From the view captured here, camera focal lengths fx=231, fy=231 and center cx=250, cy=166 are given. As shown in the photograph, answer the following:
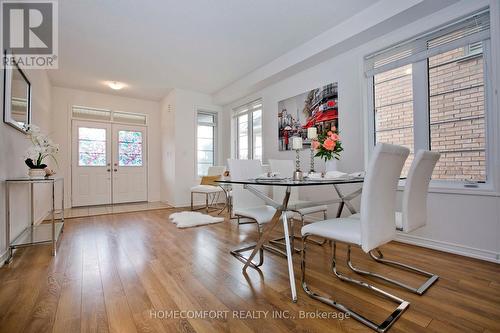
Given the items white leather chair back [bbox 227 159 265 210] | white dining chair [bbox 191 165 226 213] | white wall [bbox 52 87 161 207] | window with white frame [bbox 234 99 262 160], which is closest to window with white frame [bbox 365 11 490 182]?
white leather chair back [bbox 227 159 265 210]

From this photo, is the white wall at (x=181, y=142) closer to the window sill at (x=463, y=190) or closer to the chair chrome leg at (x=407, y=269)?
the chair chrome leg at (x=407, y=269)

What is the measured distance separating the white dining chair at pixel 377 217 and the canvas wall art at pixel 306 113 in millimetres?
2249

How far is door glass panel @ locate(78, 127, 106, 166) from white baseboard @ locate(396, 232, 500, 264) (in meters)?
6.40

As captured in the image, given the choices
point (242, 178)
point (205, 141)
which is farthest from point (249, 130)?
point (242, 178)

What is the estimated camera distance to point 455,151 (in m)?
2.43

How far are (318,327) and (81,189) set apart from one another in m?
6.14

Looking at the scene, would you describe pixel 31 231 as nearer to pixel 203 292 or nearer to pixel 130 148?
pixel 203 292

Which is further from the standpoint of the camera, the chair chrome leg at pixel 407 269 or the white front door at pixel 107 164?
the white front door at pixel 107 164

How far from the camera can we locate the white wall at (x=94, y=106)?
5.28 m

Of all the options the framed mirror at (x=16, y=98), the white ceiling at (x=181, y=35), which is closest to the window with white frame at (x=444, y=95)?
the white ceiling at (x=181, y=35)

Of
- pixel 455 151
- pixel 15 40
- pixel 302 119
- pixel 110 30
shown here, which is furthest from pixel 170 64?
pixel 455 151

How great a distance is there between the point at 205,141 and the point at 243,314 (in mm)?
5094

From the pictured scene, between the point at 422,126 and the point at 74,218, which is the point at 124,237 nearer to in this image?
the point at 74,218

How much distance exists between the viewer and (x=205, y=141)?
6.11 meters
